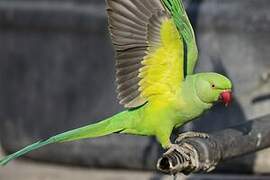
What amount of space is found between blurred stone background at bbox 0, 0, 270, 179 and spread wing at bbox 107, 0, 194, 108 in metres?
1.06

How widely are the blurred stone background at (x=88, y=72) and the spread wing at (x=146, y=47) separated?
106 cm

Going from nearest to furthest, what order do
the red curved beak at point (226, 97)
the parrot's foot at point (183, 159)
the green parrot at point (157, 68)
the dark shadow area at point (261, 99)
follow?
the parrot's foot at point (183, 159), the red curved beak at point (226, 97), the green parrot at point (157, 68), the dark shadow area at point (261, 99)

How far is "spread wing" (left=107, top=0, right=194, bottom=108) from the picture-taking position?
333cm

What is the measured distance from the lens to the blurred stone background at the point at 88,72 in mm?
4402

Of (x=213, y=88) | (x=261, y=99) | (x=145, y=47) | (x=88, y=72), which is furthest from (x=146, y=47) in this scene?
(x=88, y=72)

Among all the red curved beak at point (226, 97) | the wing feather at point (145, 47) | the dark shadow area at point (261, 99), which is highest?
the wing feather at point (145, 47)

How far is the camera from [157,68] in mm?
3395

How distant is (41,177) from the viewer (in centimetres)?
481

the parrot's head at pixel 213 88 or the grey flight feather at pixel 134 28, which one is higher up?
the grey flight feather at pixel 134 28

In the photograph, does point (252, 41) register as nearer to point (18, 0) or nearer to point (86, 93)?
point (86, 93)

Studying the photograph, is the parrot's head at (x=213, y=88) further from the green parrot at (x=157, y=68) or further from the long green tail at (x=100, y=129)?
the long green tail at (x=100, y=129)

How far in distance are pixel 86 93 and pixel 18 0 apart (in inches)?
24.0

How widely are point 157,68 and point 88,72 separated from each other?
1.42 meters

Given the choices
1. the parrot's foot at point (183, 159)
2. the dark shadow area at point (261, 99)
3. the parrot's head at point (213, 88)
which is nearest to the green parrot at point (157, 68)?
the parrot's head at point (213, 88)
